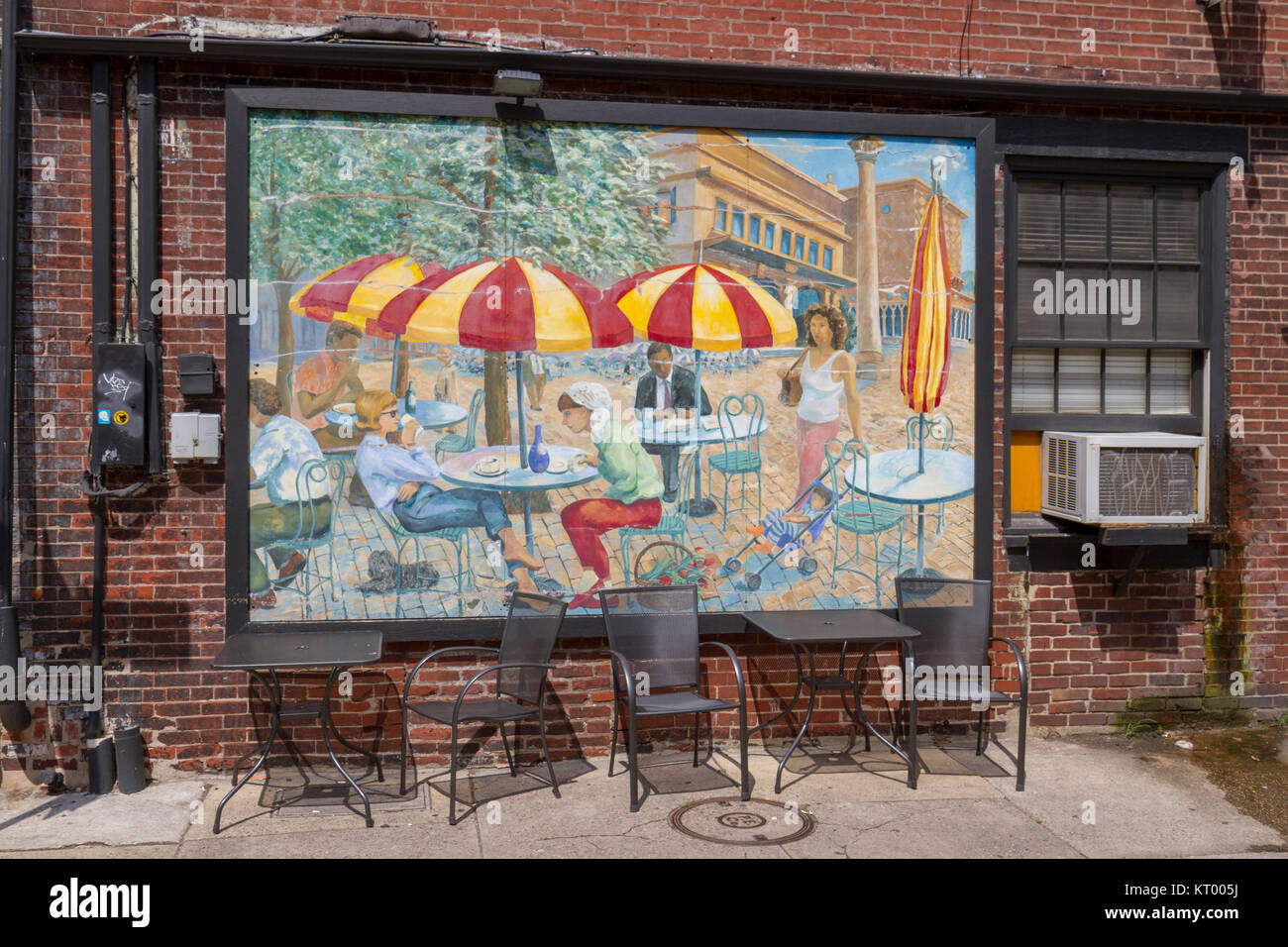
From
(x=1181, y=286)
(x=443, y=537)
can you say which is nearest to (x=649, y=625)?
(x=443, y=537)

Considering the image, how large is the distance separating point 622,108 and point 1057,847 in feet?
15.0

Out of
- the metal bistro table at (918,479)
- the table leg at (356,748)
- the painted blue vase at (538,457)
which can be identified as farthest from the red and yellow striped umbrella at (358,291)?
the metal bistro table at (918,479)

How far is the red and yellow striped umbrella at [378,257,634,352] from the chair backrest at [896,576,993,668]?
7.74 feet

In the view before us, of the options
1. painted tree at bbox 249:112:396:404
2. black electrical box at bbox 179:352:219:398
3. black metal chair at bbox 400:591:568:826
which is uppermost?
painted tree at bbox 249:112:396:404

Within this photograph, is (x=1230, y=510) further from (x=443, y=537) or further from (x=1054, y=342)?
(x=443, y=537)

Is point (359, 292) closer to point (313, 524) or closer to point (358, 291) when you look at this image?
point (358, 291)

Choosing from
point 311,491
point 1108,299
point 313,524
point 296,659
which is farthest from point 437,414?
point 1108,299

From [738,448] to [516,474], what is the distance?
1330 mm

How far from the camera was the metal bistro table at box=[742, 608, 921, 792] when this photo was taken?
229 inches

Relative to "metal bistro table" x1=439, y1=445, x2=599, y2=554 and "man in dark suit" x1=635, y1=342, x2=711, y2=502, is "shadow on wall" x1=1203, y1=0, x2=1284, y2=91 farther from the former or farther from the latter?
"metal bistro table" x1=439, y1=445, x2=599, y2=554

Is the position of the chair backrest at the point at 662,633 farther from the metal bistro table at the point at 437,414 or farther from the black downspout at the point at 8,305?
the black downspout at the point at 8,305

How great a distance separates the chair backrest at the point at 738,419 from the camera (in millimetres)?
6504

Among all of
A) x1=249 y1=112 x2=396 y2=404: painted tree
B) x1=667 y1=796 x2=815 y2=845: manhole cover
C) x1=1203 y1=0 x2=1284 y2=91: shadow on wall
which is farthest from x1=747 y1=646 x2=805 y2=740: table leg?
x1=1203 y1=0 x2=1284 y2=91: shadow on wall

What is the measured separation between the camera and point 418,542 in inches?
245
